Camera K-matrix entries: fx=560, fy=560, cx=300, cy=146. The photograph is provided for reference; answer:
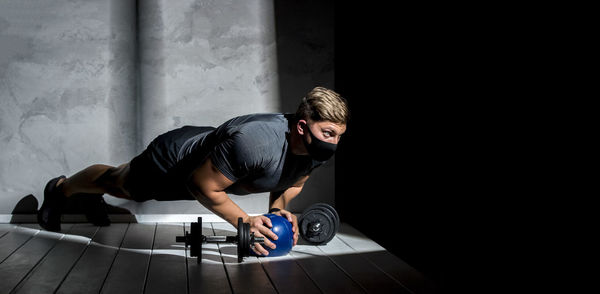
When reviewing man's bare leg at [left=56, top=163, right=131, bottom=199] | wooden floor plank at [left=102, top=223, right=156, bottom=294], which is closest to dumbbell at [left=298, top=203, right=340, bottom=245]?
wooden floor plank at [left=102, top=223, right=156, bottom=294]

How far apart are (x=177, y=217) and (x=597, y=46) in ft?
9.05

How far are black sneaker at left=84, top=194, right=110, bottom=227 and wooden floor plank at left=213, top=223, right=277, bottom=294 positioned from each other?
943mm

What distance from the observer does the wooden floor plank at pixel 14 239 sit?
2.60 metres

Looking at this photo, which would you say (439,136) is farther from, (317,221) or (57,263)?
(57,263)

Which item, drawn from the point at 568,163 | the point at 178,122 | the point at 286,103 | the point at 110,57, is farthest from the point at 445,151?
the point at 110,57

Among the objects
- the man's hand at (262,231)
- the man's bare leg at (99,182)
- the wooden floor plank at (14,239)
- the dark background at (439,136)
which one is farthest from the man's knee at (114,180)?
the dark background at (439,136)

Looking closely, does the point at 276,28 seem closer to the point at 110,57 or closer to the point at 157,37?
the point at 157,37

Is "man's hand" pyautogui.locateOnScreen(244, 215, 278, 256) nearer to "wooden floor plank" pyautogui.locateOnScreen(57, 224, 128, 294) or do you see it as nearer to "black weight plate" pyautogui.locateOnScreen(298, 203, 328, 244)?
"black weight plate" pyautogui.locateOnScreen(298, 203, 328, 244)

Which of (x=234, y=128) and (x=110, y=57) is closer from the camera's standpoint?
(x=234, y=128)

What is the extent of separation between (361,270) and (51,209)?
180 centimetres

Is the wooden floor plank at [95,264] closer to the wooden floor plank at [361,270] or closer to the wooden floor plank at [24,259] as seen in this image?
the wooden floor plank at [24,259]

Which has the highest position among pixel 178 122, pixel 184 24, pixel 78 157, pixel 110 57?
pixel 184 24

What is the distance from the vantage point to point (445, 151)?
82.6 inches

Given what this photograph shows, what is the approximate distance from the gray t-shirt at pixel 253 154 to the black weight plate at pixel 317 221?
218 millimetres
